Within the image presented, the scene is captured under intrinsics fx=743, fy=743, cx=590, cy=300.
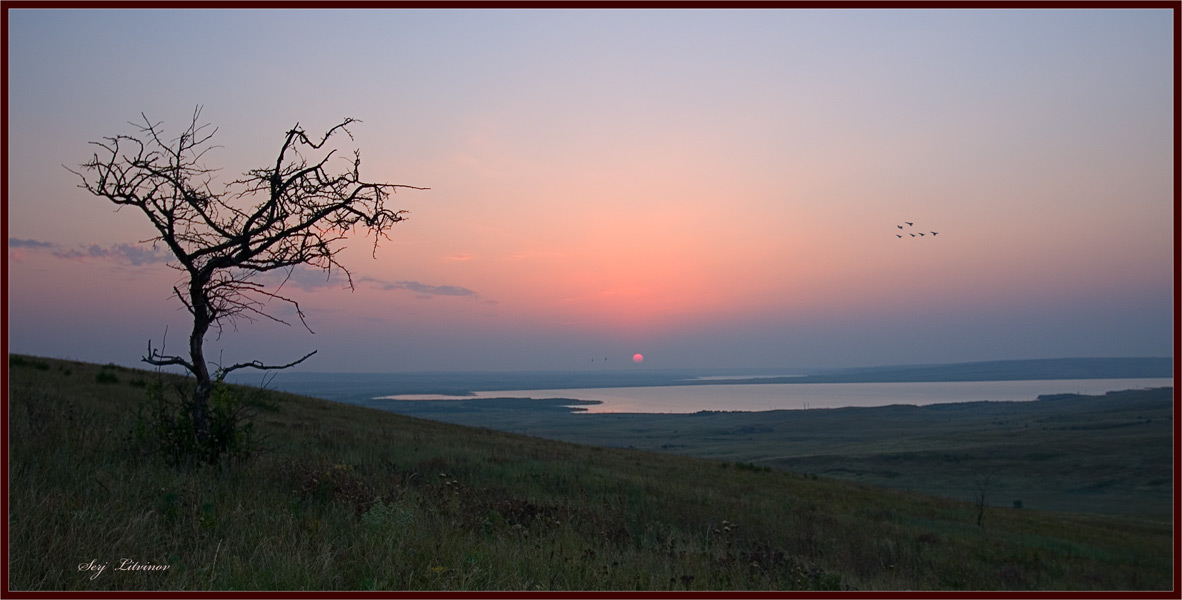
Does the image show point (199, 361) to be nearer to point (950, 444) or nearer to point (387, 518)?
point (387, 518)

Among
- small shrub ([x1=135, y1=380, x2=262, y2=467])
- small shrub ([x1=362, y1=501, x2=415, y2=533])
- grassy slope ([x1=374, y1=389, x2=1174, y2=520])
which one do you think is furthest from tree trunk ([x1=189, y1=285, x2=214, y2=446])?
grassy slope ([x1=374, y1=389, x2=1174, y2=520])

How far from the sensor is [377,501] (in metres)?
8.41

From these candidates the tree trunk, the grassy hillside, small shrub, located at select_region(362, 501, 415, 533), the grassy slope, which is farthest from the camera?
the grassy slope

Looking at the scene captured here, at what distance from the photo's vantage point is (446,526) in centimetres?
799

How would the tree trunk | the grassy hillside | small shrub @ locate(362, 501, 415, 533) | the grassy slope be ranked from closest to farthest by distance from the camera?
the grassy hillside → small shrub @ locate(362, 501, 415, 533) → the tree trunk → the grassy slope

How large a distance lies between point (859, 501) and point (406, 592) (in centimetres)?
1931

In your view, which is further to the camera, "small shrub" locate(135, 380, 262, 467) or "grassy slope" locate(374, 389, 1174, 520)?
"grassy slope" locate(374, 389, 1174, 520)

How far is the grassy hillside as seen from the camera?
Answer: 589 centimetres

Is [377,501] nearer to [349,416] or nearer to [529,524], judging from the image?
[529,524]

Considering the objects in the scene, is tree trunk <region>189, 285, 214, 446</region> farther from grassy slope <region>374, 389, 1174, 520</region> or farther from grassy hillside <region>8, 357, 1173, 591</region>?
grassy slope <region>374, 389, 1174, 520</region>

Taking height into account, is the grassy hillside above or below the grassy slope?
above

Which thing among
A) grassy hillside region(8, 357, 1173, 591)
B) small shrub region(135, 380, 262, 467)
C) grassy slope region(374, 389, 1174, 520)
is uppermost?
small shrub region(135, 380, 262, 467)

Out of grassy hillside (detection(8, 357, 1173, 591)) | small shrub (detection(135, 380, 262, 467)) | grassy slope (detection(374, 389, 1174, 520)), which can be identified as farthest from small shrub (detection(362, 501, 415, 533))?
grassy slope (detection(374, 389, 1174, 520))

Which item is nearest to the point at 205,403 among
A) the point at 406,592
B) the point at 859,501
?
the point at 406,592
